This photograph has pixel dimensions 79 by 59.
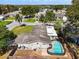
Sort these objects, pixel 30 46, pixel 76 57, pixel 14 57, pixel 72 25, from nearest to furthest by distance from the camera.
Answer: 1. pixel 14 57
2. pixel 76 57
3. pixel 30 46
4. pixel 72 25

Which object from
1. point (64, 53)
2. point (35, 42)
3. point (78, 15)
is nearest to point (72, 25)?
point (78, 15)

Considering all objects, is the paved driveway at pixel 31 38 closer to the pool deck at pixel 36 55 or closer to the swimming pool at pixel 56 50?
the swimming pool at pixel 56 50

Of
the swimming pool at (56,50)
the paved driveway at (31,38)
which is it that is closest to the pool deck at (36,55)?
Answer: the swimming pool at (56,50)

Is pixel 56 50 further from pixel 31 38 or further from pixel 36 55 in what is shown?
pixel 31 38

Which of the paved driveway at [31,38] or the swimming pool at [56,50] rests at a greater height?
the swimming pool at [56,50]

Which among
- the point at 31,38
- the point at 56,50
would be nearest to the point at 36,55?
the point at 56,50

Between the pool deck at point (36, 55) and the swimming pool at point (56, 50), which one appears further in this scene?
the swimming pool at point (56, 50)

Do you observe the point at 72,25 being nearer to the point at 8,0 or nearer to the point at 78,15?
the point at 78,15

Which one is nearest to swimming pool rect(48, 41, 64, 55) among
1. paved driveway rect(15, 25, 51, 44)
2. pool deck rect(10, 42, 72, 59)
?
pool deck rect(10, 42, 72, 59)

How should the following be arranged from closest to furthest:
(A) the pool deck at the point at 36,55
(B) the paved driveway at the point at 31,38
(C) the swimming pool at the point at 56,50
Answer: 1. (A) the pool deck at the point at 36,55
2. (C) the swimming pool at the point at 56,50
3. (B) the paved driveway at the point at 31,38

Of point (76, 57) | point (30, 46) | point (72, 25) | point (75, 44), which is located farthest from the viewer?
point (72, 25)

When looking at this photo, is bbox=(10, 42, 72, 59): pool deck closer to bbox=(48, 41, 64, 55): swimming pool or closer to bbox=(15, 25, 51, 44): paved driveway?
bbox=(48, 41, 64, 55): swimming pool
